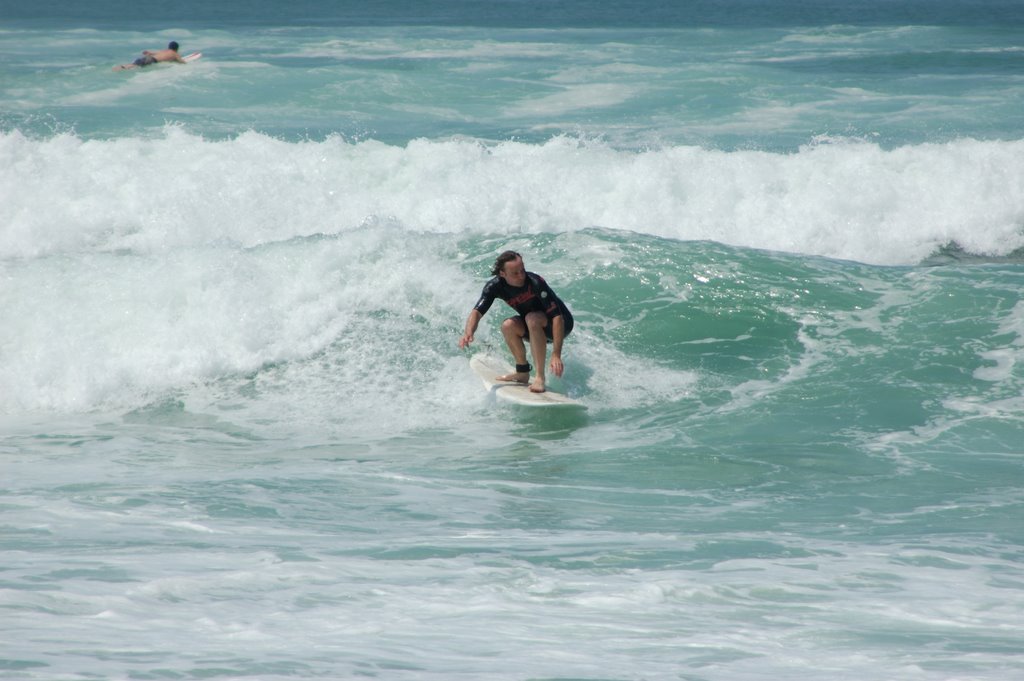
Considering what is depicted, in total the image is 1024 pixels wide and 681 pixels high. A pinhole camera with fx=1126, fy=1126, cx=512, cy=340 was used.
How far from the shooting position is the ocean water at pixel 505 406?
4.42m

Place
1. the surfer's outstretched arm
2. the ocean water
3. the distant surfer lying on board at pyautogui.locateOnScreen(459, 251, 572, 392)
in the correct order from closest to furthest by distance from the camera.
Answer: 1. the ocean water
2. the surfer's outstretched arm
3. the distant surfer lying on board at pyautogui.locateOnScreen(459, 251, 572, 392)

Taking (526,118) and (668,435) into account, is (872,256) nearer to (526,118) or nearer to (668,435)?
(668,435)

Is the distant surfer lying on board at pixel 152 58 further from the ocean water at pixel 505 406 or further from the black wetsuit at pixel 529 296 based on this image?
the black wetsuit at pixel 529 296

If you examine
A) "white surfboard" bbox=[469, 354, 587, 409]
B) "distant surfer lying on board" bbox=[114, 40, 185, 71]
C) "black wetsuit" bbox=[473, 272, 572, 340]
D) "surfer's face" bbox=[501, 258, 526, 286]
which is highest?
"distant surfer lying on board" bbox=[114, 40, 185, 71]

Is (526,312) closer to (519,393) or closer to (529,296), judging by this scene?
(529,296)

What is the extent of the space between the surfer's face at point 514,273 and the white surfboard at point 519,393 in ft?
2.66

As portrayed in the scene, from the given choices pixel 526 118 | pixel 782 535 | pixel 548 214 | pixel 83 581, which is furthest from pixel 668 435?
pixel 526 118

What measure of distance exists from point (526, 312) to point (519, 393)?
2.12 ft

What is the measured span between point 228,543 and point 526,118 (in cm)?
1641

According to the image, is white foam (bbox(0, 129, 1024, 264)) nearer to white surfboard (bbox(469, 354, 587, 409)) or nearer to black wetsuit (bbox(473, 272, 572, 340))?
white surfboard (bbox(469, 354, 587, 409))

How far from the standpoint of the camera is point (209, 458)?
770 cm

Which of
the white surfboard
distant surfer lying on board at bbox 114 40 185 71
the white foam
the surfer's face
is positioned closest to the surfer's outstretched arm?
the surfer's face

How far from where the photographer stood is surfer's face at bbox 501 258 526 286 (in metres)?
8.72

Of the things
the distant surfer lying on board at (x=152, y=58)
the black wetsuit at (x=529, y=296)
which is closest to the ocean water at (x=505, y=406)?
the black wetsuit at (x=529, y=296)
